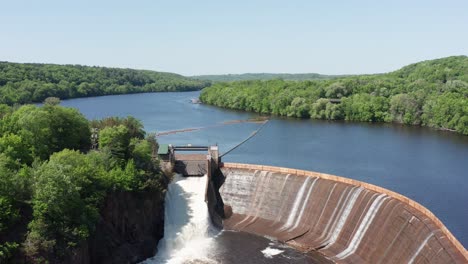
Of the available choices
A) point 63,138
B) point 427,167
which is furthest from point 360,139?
point 63,138

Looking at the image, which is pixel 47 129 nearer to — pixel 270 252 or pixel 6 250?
pixel 6 250

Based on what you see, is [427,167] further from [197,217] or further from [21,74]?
[21,74]

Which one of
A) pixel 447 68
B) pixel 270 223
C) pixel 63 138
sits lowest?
pixel 270 223

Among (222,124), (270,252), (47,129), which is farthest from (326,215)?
(222,124)

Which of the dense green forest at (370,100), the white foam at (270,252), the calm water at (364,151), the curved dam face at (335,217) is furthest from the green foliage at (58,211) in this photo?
the dense green forest at (370,100)

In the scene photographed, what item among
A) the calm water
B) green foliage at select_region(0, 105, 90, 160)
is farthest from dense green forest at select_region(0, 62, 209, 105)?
green foliage at select_region(0, 105, 90, 160)

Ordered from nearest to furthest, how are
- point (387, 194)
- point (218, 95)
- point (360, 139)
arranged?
1. point (387, 194)
2. point (360, 139)
3. point (218, 95)
